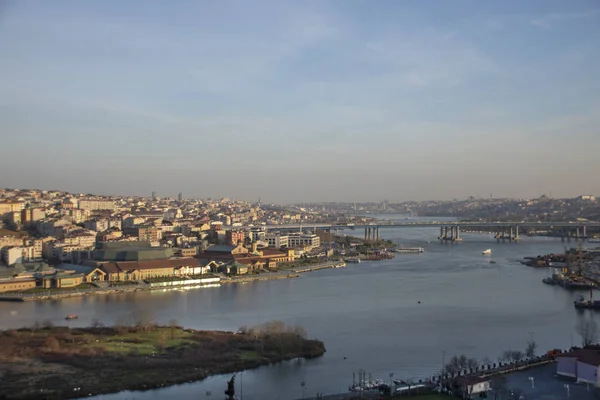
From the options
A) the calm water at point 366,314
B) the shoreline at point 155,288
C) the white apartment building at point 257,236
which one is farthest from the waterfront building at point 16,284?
the white apartment building at point 257,236

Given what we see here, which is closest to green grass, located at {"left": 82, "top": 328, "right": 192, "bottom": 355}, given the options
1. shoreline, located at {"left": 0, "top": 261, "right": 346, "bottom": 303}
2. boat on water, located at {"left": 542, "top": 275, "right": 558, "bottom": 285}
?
shoreline, located at {"left": 0, "top": 261, "right": 346, "bottom": 303}

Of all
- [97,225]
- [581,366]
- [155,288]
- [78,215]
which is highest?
[78,215]

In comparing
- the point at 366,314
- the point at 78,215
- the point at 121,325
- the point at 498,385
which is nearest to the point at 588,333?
the point at 498,385

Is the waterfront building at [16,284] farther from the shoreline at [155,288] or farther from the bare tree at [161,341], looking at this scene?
the bare tree at [161,341]

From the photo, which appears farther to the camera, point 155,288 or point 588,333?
point 155,288

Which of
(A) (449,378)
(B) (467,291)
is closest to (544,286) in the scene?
(B) (467,291)

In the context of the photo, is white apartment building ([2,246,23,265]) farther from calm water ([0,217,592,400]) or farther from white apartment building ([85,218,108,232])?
white apartment building ([85,218,108,232])

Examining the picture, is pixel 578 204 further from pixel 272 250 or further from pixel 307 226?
pixel 272 250

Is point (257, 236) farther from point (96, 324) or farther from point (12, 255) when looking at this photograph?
point (96, 324)
